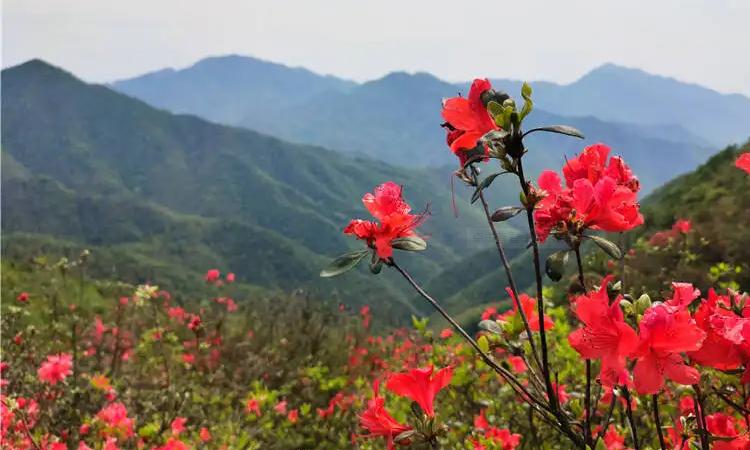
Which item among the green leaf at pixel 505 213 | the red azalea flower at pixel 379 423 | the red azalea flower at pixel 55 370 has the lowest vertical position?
the red azalea flower at pixel 55 370

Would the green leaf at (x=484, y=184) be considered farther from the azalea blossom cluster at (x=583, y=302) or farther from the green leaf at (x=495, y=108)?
the green leaf at (x=495, y=108)

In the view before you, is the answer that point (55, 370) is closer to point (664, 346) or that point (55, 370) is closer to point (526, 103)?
point (526, 103)

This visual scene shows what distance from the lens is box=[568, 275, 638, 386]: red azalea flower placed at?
1146mm

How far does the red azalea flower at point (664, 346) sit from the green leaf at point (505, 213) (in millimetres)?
332

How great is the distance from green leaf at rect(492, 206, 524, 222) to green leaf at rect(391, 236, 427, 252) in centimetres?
18

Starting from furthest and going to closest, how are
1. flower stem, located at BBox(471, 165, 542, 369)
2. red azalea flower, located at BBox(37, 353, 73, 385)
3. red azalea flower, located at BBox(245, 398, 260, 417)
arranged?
red azalea flower, located at BBox(245, 398, 260, 417)
red azalea flower, located at BBox(37, 353, 73, 385)
flower stem, located at BBox(471, 165, 542, 369)

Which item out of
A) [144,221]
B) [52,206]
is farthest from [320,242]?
[52,206]

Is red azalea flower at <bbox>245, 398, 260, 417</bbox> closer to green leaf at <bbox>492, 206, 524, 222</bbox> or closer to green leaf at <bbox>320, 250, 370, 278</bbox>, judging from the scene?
green leaf at <bbox>320, 250, 370, 278</bbox>

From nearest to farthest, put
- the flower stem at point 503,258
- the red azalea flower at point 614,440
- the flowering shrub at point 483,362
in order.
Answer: the flowering shrub at point 483,362 → the flower stem at point 503,258 → the red azalea flower at point 614,440

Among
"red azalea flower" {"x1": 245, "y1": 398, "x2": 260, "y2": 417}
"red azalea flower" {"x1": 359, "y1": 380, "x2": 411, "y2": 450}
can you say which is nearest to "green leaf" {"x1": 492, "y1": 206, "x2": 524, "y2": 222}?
"red azalea flower" {"x1": 359, "y1": 380, "x2": 411, "y2": 450}

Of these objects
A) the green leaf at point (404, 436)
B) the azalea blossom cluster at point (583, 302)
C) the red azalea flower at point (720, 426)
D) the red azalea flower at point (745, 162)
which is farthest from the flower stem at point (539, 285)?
the red azalea flower at point (745, 162)

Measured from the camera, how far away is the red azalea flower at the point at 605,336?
1146mm

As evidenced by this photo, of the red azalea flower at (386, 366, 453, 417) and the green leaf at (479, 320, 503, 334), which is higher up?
the green leaf at (479, 320, 503, 334)

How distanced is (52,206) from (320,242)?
243 feet
